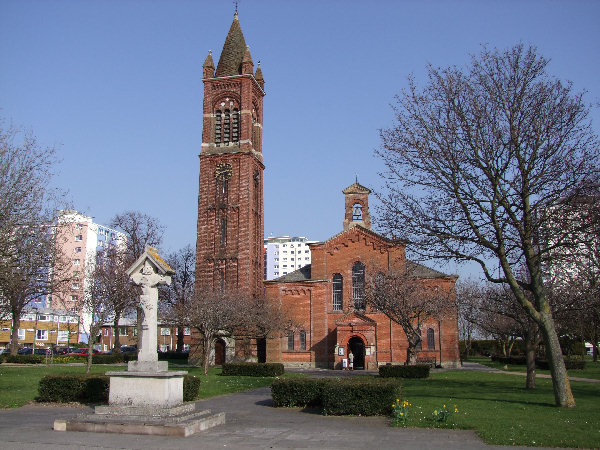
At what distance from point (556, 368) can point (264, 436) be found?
10.0 m

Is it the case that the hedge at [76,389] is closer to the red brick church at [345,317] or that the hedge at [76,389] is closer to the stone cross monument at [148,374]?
the stone cross monument at [148,374]

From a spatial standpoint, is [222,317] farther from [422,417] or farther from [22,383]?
[422,417]

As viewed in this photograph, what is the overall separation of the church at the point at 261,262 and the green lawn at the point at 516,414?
20056 mm

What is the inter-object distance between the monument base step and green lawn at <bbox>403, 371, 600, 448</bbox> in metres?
5.37

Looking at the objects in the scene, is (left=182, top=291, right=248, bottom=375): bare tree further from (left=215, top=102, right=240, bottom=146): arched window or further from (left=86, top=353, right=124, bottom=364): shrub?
(left=215, top=102, right=240, bottom=146): arched window

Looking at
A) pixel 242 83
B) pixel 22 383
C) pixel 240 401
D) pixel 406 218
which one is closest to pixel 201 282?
pixel 242 83

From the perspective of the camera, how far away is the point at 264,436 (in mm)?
11812

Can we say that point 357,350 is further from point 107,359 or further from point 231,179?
point 107,359

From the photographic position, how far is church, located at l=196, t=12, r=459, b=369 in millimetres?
45219

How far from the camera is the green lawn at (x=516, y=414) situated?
1121cm

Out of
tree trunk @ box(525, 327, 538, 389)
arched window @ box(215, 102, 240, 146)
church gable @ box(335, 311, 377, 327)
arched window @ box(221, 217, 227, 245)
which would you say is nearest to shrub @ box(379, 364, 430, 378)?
tree trunk @ box(525, 327, 538, 389)

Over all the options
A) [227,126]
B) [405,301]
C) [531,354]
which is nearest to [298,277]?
[227,126]

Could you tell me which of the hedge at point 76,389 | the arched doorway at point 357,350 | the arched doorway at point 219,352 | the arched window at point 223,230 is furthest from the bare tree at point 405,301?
the arched window at point 223,230

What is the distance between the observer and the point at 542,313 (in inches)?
675
